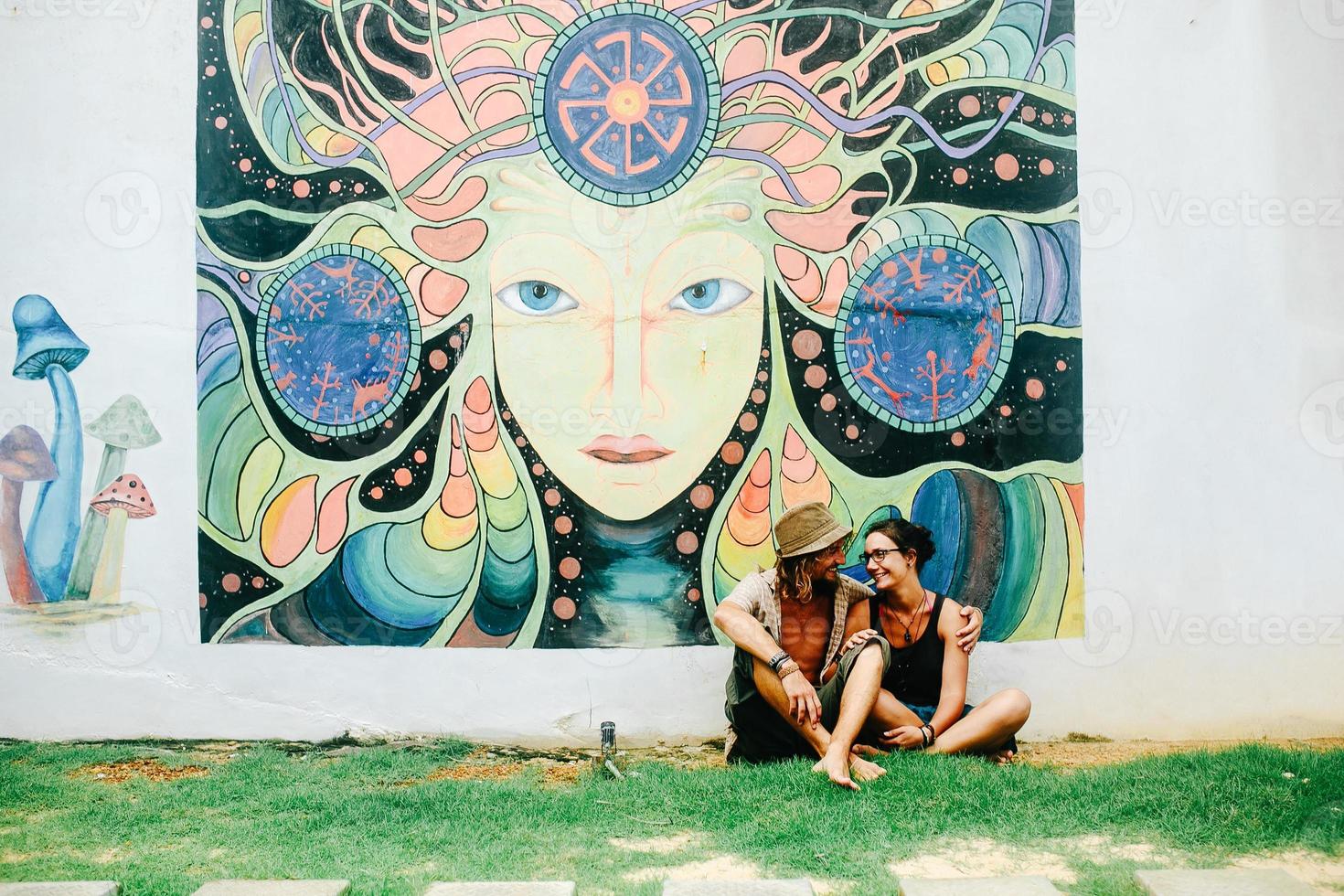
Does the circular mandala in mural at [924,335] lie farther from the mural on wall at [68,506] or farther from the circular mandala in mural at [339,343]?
the mural on wall at [68,506]

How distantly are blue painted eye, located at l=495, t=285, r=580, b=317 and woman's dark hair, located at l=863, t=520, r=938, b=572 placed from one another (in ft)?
6.02

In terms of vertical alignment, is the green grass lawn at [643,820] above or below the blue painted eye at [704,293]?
below

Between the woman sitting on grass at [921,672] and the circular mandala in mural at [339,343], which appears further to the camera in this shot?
the circular mandala in mural at [339,343]

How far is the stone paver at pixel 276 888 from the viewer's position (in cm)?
323

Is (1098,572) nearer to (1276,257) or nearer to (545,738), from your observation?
(1276,257)

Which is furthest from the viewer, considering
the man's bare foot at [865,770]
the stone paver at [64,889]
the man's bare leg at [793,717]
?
the man's bare leg at [793,717]

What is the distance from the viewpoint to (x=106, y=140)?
5125 mm

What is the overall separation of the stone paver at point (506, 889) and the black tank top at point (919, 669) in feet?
6.55

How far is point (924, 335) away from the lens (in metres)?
5.06

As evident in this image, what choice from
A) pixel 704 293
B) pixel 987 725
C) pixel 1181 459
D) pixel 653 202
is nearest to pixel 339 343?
pixel 653 202

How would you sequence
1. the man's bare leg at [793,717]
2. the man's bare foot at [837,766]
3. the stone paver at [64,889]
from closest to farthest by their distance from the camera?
the stone paver at [64,889] < the man's bare foot at [837,766] < the man's bare leg at [793,717]

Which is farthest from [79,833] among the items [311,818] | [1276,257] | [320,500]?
[1276,257]

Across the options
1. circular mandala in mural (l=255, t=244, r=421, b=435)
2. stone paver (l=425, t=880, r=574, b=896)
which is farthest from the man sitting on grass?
circular mandala in mural (l=255, t=244, r=421, b=435)

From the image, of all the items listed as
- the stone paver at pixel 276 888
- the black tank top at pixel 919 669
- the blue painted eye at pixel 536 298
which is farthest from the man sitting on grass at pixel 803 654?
the stone paver at pixel 276 888
